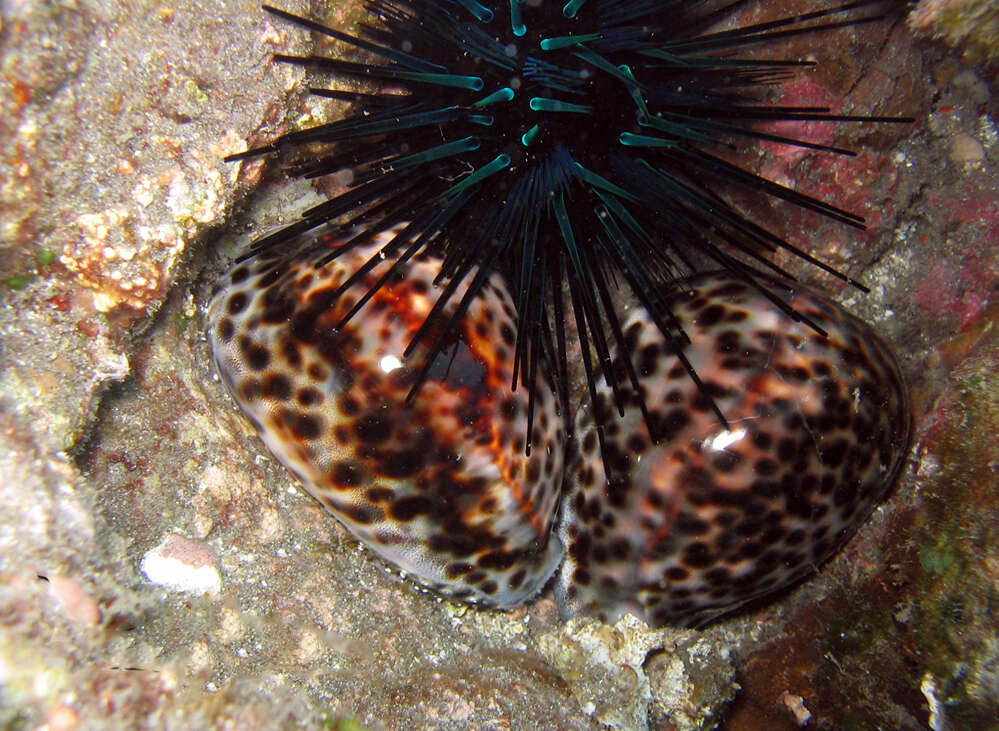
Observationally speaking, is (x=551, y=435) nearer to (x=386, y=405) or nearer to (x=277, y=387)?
(x=386, y=405)

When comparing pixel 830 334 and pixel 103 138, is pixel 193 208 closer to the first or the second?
pixel 103 138

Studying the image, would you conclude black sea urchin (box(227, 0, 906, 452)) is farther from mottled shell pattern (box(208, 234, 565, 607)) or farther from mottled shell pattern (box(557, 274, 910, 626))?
mottled shell pattern (box(557, 274, 910, 626))

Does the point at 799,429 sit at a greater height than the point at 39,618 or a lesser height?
greater

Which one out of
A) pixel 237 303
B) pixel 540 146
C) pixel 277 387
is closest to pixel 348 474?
pixel 277 387

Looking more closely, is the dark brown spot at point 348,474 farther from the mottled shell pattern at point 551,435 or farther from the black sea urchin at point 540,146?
the black sea urchin at point 540,146

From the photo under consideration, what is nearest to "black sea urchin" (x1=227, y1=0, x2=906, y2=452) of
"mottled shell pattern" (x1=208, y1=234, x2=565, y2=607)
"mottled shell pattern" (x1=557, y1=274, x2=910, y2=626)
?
"mottled shell pattern" (x1=208, y1=234, x2=565, y2=607)

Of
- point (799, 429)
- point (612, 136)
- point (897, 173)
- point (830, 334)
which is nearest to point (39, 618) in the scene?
point (612, 136)

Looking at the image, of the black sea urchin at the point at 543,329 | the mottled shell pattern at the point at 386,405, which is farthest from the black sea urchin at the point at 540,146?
the mottled shell pattern at the point at 386,405
